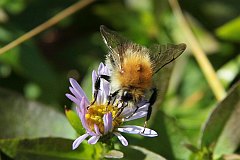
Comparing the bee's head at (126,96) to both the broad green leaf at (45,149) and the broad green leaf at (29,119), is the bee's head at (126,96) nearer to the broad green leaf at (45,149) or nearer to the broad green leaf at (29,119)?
the broad green leaf at (45,149)

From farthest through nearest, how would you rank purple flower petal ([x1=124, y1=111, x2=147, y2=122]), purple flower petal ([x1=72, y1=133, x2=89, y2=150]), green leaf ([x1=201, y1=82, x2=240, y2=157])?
green leaf ([x1=201, y1=82, x2=240, y2=157]) < purple flower petal ([x1=124, y1=111, x2=147, y2=122]) < purple flower petal ([x1=72, y1=133, x2=89, y2=150])

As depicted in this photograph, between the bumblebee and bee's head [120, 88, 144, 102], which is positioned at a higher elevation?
the bumblebee

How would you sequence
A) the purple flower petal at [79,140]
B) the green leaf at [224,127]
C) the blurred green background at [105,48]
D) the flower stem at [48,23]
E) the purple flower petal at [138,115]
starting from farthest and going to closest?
1. the blurred green background at [105,48]
2. the flower stem at [48,23]
3. the green leaf at [224,127]
4. the purple flower petal at [138,115]
5. the purple flower petal at [79,140]

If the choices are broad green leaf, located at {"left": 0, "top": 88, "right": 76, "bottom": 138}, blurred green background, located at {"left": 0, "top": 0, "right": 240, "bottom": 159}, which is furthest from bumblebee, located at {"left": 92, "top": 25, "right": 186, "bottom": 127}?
blurred green background, located at {"left": 0, "top": 0, "right": 240, "bottom": 159}

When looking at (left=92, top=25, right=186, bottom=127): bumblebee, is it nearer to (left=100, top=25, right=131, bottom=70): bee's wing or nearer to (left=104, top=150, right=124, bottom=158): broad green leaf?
(left=100, top=25, right=131, bottom=70): bee's wing

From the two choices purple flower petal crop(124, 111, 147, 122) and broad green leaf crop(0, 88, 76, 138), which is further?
broad green leaf crop(0, 88, 76, 138)

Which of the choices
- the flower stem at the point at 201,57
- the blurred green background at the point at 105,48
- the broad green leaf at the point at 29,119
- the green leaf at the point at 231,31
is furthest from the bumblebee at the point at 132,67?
the green leaf at the point at 231,31

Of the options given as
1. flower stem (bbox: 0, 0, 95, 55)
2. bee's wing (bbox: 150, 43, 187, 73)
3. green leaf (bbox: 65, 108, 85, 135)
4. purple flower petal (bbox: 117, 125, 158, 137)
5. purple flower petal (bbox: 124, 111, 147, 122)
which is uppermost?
flower stem (bbox: 0, 0, 95, 55)

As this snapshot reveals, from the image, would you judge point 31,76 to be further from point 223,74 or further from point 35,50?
point 223,74

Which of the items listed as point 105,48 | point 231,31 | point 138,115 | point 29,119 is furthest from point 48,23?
point 138,115
